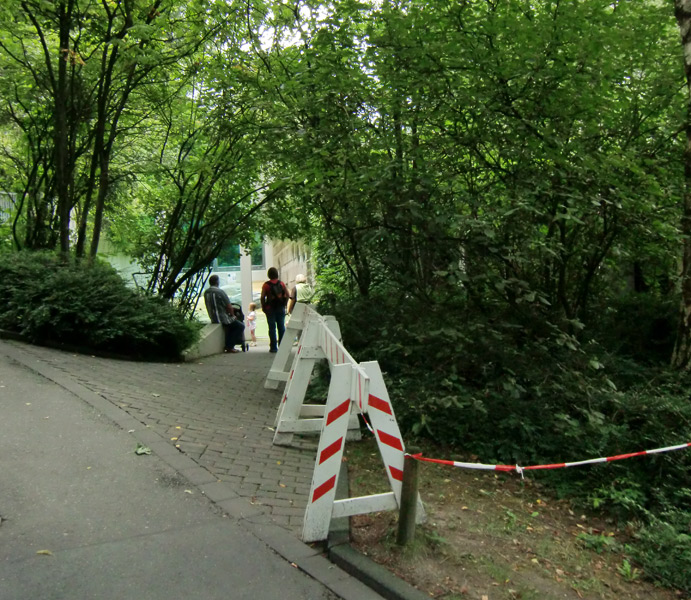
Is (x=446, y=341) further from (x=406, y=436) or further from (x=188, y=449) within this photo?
(x=188, y=449)

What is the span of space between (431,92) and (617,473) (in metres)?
4.42

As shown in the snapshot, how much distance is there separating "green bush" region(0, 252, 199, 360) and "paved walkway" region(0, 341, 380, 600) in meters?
0.44

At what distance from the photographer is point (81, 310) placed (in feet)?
34.1

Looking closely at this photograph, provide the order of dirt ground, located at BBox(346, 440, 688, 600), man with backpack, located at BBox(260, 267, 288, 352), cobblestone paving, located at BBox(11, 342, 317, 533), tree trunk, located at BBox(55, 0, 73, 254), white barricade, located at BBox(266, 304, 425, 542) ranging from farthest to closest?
man with backpack, located at BBox(260, 267, 288, 352), tree trunk, located at BBox(55, 0, 73, 254), cobblestone paving, located at BBox(11, 342, 317, 533), white barricade, located at BBox(266, 304, 425, 542), dirt ground, located at BBox(346, 440, 688, 600)

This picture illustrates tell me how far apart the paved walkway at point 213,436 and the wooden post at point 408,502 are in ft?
1.56

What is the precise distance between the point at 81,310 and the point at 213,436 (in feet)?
16.1

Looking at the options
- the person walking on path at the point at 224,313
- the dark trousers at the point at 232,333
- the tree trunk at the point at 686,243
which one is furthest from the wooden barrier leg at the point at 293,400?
the dark trousers at the point at 232,333

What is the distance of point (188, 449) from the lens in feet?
19.6

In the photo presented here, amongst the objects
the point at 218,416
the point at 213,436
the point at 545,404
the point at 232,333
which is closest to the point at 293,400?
the point at 213,436

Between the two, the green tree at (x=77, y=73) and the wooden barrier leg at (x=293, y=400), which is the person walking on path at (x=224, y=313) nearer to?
the green tree at (x=77, y=73)

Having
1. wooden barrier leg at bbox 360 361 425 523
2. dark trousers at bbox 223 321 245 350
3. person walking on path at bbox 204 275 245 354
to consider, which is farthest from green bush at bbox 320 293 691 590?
dark trousers at bbox 223 321 245 350

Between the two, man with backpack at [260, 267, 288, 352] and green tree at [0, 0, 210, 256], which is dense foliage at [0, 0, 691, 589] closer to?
green tree at [0, 0, 210, 256]

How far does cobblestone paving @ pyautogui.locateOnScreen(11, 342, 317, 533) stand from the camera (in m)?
5.36

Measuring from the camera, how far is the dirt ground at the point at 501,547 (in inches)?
150
